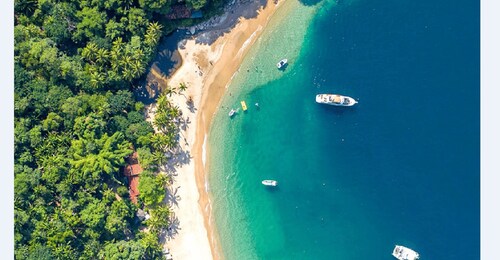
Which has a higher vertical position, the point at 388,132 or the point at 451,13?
the point at 451,13

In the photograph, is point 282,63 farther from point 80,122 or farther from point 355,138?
point 80,122

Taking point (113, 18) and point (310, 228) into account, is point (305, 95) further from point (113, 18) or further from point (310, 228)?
point (113, 18)

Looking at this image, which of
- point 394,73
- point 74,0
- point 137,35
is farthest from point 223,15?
point 394,73

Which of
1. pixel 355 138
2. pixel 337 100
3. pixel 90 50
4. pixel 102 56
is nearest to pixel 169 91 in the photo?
pixel 102 56

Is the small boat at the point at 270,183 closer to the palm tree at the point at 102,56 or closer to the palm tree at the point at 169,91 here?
the palm tree at the point at 169,91

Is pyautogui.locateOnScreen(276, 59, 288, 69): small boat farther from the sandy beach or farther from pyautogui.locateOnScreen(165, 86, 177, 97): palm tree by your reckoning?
pyautogui.locateOnScreen(165, 86, 177, 97): palm tree

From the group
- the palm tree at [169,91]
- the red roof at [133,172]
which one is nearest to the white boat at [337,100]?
the palm tree at [169,91]
